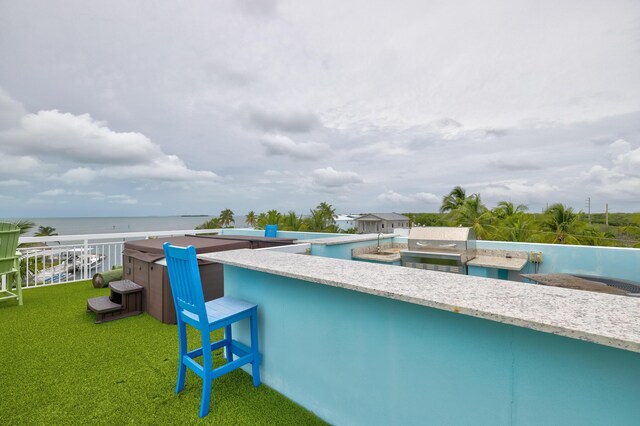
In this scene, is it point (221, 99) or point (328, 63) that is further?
point (221, 99)

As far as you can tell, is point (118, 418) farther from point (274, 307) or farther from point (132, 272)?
point (132, 272)

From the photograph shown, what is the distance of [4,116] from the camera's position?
6.19 m

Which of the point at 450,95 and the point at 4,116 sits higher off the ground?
the point at 450,95

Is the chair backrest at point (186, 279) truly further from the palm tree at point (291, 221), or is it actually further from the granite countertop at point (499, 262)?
the palm tree at point (291, 221)

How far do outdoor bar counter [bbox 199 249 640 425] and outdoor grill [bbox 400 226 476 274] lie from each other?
75.6 inches

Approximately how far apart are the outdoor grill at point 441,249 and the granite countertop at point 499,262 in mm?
89

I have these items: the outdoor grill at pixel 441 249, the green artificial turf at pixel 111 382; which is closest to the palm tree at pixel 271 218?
the green artificial turf at pixel 111 382

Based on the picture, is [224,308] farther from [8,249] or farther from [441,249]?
[8,249]

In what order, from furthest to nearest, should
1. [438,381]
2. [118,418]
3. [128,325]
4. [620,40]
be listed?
[620,40] → [128,325] → [118,418] → [438,381]

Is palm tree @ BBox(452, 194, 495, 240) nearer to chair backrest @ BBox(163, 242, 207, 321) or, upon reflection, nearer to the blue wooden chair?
the blue wooden chair

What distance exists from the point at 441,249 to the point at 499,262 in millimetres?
689

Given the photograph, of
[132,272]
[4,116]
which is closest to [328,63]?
[132,272]

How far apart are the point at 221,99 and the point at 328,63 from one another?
108 inches

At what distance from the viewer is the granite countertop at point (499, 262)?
3135 millimetres
